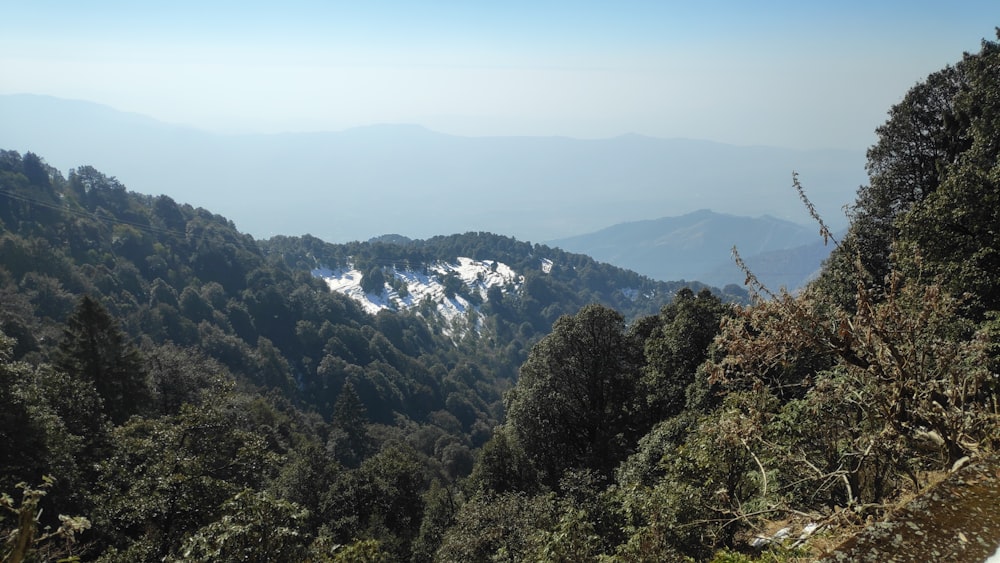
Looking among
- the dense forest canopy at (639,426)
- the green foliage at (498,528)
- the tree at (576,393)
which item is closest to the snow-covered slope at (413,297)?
the dense forest canopy at (639,426)

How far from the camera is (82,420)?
67.4ft

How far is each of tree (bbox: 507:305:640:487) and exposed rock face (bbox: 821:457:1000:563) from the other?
62.7 feet

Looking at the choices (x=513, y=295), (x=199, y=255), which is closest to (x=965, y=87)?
(x=199, y=255)

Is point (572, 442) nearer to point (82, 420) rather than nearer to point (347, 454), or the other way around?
point (82, 420)

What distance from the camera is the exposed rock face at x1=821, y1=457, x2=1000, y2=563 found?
357 cm

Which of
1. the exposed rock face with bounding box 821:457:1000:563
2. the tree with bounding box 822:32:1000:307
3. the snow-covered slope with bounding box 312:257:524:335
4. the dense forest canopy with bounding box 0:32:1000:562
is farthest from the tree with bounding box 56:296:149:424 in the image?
the snow-covered slope with bounding box 312:257:524:335

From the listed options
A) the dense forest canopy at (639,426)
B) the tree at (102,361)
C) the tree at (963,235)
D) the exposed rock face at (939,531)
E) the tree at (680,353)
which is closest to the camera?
the exposed rock face at (939,531)

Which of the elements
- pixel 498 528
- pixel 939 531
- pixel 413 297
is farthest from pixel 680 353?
pixel 413 297

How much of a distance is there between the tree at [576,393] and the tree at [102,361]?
21.6 m

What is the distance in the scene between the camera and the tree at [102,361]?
2736 centimetres

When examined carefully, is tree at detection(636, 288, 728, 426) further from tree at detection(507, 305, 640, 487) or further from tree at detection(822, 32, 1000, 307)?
tree at detection(822, 32, 1000, 307)

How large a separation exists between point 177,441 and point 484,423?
3619 inches

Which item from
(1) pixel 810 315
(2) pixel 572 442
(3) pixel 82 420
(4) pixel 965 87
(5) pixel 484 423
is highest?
(4) pixel 965 87

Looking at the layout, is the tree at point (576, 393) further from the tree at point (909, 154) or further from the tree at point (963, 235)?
the tree at point (963, 235)
